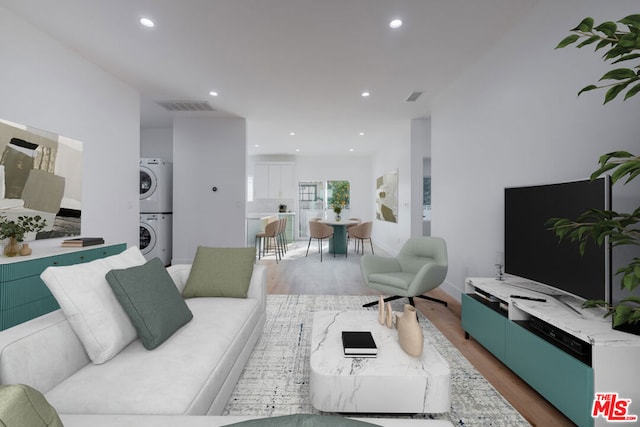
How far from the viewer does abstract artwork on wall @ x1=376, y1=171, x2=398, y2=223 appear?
683 centimetres

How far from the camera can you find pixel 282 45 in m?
3.03

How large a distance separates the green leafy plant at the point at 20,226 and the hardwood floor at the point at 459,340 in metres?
2.49

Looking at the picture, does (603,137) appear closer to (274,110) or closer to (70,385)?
(70,385)

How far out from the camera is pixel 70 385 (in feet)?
3.98

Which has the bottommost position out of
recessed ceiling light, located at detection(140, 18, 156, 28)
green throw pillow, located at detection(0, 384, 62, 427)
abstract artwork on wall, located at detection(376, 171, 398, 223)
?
green throw pillow, located at detection(0, 384, 62, 427)

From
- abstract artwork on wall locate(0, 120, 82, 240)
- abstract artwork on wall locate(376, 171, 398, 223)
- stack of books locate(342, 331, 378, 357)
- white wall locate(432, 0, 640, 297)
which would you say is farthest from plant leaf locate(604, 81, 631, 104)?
abstract artwork on wall locate(376, 171, 398, 223)

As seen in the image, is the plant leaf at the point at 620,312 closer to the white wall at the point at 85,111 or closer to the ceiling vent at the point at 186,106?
the white wall at the point at 85,111

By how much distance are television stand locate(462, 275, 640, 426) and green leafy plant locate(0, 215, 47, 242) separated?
3.72 m

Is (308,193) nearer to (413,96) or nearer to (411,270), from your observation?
(413,96)

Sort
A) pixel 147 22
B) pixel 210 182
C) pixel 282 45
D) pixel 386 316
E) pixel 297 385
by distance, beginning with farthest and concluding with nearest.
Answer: pixel 210 182 < pixel 282 45 < pixel 147 22 < pixel 386 316 < pixel 297 385

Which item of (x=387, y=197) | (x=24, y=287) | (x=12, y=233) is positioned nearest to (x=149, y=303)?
(x=24, y=287)

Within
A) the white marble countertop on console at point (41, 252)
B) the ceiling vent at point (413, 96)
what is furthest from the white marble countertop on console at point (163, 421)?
the ceiling vent at point (413, 96)

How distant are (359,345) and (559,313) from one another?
118cm

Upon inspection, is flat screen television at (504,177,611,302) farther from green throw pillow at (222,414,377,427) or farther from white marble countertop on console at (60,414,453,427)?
green throw pillow at (222,414,377,427)
